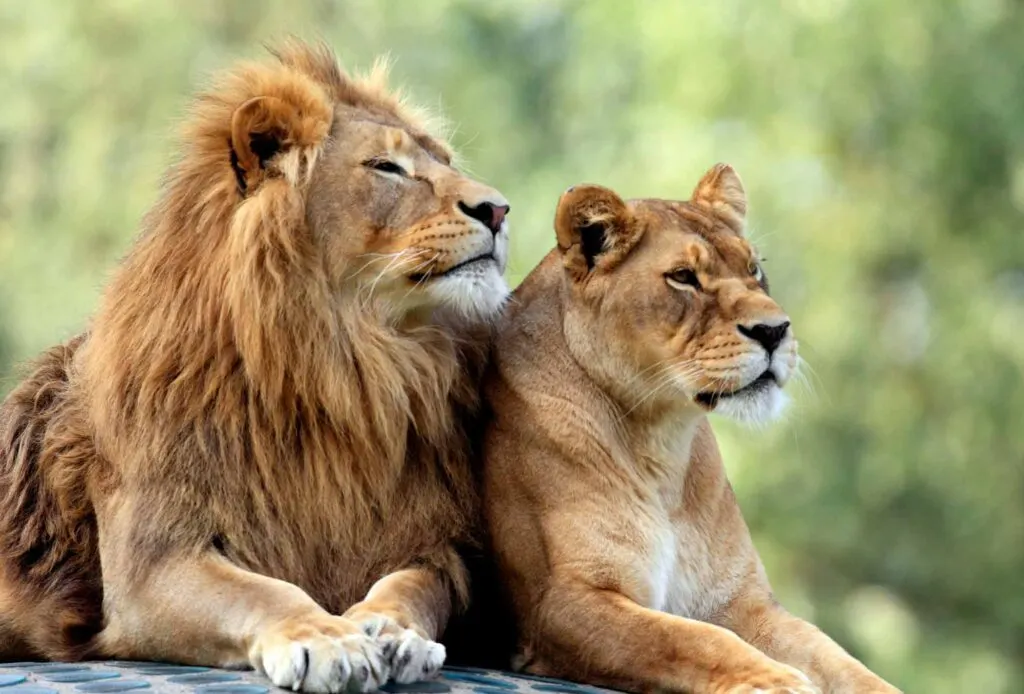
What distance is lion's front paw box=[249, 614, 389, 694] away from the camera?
2.88 metres

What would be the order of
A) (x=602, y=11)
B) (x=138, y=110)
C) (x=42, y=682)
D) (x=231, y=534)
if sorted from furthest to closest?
1. (x=138, y=110)
2. (x=602, y=11)
3. (x=231, y=534)
4. (x=42, y=682)

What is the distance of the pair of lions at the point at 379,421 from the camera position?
3.36 metres

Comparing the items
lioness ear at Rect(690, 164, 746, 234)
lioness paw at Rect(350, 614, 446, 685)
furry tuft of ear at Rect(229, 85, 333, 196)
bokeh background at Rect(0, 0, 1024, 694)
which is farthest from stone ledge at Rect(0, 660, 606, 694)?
bokeh background at Rect(0, 0, 1024, 694)

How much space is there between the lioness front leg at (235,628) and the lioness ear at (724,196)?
1311 millimetres

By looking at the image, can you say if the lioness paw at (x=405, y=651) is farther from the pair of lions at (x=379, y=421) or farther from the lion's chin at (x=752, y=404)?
the lion's chin at (x=752, y=404)

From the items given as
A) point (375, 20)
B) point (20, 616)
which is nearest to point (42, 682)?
point (20, 616)

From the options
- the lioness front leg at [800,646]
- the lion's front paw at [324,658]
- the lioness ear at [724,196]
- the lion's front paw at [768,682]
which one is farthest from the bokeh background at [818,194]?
the lion's front paw at [324,658]

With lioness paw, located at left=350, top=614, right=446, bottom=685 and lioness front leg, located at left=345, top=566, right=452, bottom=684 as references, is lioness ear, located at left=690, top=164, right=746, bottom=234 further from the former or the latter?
lioness paw, located at left=350, top=614, right=446, bottom=685

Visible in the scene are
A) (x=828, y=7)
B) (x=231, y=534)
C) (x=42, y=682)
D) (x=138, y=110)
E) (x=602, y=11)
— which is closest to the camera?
(x=42, y=682)

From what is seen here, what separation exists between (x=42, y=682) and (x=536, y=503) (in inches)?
41.4

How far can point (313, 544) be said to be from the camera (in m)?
3.45

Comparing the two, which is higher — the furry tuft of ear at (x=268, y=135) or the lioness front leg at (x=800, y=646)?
the furry tuft of ear at (x=268, y=135)

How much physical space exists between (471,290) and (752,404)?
23.5 inches

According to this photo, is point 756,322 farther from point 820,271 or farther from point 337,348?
point 820,271
